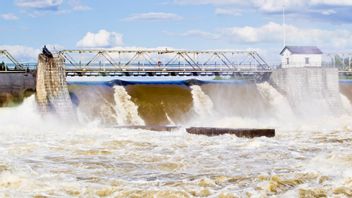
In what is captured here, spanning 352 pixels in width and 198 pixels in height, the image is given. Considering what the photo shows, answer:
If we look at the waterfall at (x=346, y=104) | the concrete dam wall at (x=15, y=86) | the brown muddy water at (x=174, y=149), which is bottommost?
the brown muddy water at (x=174, y=149)

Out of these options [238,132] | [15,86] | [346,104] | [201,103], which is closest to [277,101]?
[346,104]

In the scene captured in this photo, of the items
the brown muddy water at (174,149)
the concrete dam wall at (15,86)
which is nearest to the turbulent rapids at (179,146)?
the brown muddy water at (174,149)

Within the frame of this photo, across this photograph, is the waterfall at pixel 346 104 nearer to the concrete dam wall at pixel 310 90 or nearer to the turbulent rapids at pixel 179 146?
the turbulent rapids at pixel 179 146

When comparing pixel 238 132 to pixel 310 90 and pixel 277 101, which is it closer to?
pixel 277 101

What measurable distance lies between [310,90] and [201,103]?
11.1 metres

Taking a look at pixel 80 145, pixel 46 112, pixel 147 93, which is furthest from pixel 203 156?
pixel 147 93

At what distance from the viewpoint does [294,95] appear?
59.5 metres

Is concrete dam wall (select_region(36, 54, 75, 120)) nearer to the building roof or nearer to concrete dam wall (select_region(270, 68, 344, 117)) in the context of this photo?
concrete dam wall (select_region(270, 68, 344, 117))

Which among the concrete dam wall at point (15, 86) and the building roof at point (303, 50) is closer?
the concrete dam wall at point (15, 86)

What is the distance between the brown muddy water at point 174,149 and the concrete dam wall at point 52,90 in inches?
41.4

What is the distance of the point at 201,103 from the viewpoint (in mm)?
55875

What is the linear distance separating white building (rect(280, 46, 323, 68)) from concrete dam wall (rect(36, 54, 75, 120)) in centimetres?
2801

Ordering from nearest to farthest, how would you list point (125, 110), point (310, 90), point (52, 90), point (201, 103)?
point (52, 90) → point (125, 110) → point (201, 103) → point (310, 90)

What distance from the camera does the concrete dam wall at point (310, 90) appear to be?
59.4m
